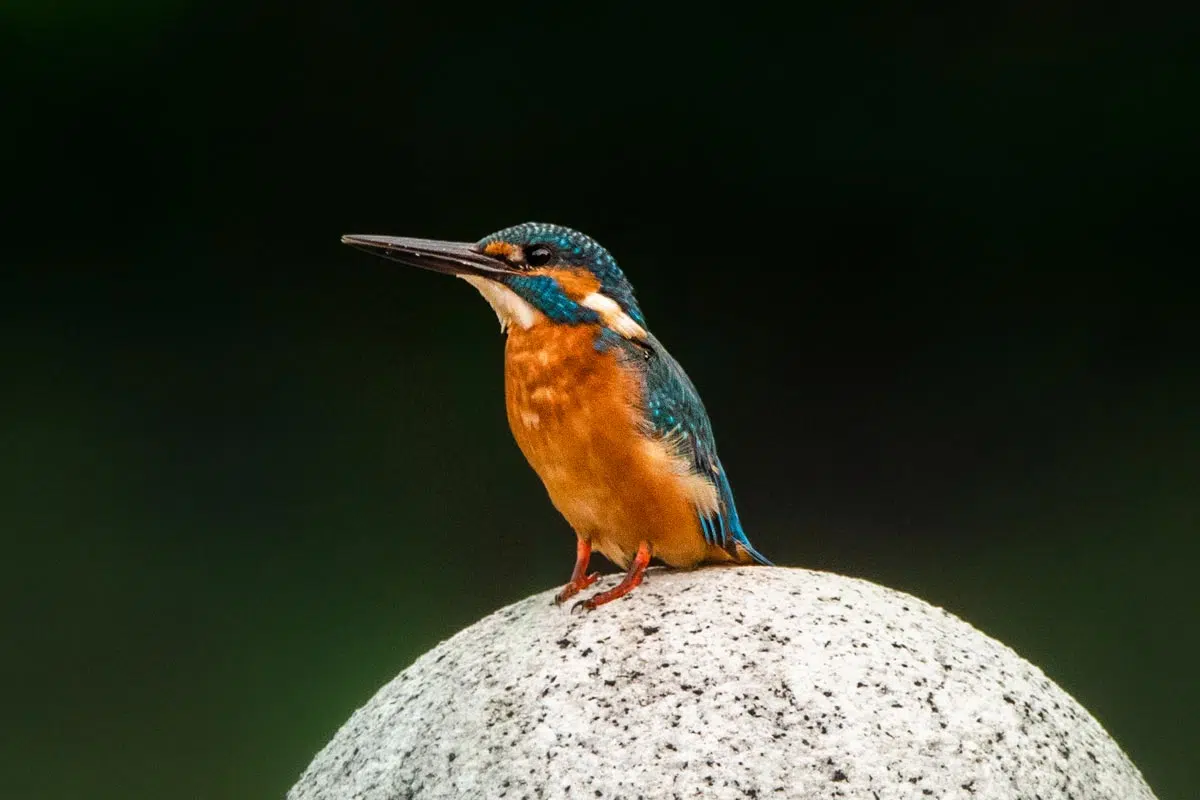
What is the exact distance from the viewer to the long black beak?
6.63 ft

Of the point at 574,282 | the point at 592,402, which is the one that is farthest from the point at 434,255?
Result: the point at 592,402

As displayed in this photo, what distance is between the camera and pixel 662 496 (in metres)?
2.00

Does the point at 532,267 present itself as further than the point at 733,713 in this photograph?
Yes

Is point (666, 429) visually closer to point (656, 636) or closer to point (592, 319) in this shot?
point (592, 319)

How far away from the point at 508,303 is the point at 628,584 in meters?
0.43

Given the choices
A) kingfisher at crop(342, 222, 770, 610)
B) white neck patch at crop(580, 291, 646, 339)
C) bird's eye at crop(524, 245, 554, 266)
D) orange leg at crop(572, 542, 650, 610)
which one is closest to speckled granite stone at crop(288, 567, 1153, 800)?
orange leg at crop(572, 542, 650, 610)

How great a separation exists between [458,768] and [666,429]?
1.86 ft

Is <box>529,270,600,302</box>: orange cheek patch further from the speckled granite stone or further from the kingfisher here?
the speckled granite stone

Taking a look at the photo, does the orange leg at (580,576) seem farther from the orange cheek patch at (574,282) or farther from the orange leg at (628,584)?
the orange cheek patch at (574,282)

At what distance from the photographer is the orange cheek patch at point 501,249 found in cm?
203

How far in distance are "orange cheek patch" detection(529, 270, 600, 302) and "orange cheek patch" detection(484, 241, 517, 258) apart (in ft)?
0.14

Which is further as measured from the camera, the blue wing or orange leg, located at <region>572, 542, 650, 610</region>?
the blue wing

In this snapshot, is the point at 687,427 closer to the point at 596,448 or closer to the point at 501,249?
the point at 596,448

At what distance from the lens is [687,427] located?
205 centimetres
